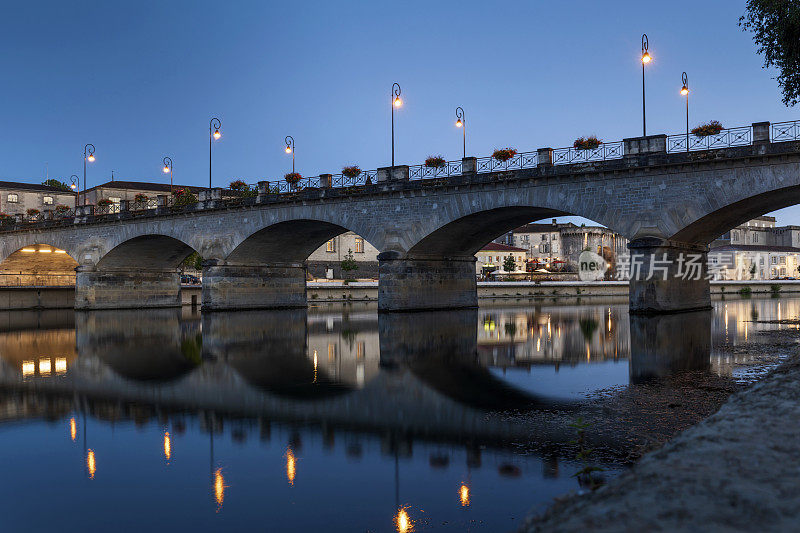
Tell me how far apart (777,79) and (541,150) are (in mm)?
11267

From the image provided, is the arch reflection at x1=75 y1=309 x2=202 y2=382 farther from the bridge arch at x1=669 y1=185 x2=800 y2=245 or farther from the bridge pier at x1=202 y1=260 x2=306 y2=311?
the bridge arch at x1=669 y1=185 x2=800 y2=245

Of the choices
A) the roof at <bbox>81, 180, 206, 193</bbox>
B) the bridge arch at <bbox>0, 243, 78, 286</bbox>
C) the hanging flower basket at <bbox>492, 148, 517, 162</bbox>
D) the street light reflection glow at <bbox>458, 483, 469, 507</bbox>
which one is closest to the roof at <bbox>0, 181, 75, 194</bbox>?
the roof at <bbox>81, 180, 206, 193</bbox>

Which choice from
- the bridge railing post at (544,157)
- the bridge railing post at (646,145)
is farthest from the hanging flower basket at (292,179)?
the bridge railing post at (646,145)

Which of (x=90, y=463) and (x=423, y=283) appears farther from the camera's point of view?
(x=423, y=283)

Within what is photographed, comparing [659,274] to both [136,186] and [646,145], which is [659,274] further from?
[136,186]

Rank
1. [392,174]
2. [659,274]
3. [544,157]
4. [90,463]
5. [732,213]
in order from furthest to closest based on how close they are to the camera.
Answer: [392,174] → [544,157] → [732,213] → [659,274] → [90,463]

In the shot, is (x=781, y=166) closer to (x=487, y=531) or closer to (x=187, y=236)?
(x=487, y=531)

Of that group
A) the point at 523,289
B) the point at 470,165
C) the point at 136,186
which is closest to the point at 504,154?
the point at 470,165

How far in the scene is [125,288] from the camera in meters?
49.4

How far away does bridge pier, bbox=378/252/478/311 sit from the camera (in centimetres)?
3494

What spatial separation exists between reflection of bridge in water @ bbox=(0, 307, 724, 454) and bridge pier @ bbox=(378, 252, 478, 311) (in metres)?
5.08

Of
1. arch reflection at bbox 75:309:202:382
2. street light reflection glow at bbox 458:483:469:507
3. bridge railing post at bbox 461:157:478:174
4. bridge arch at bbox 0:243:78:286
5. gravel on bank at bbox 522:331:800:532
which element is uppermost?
bridge railing post at bbox 461:157:478:174

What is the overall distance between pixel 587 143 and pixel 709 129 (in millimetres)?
4875

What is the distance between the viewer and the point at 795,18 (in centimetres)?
1764
